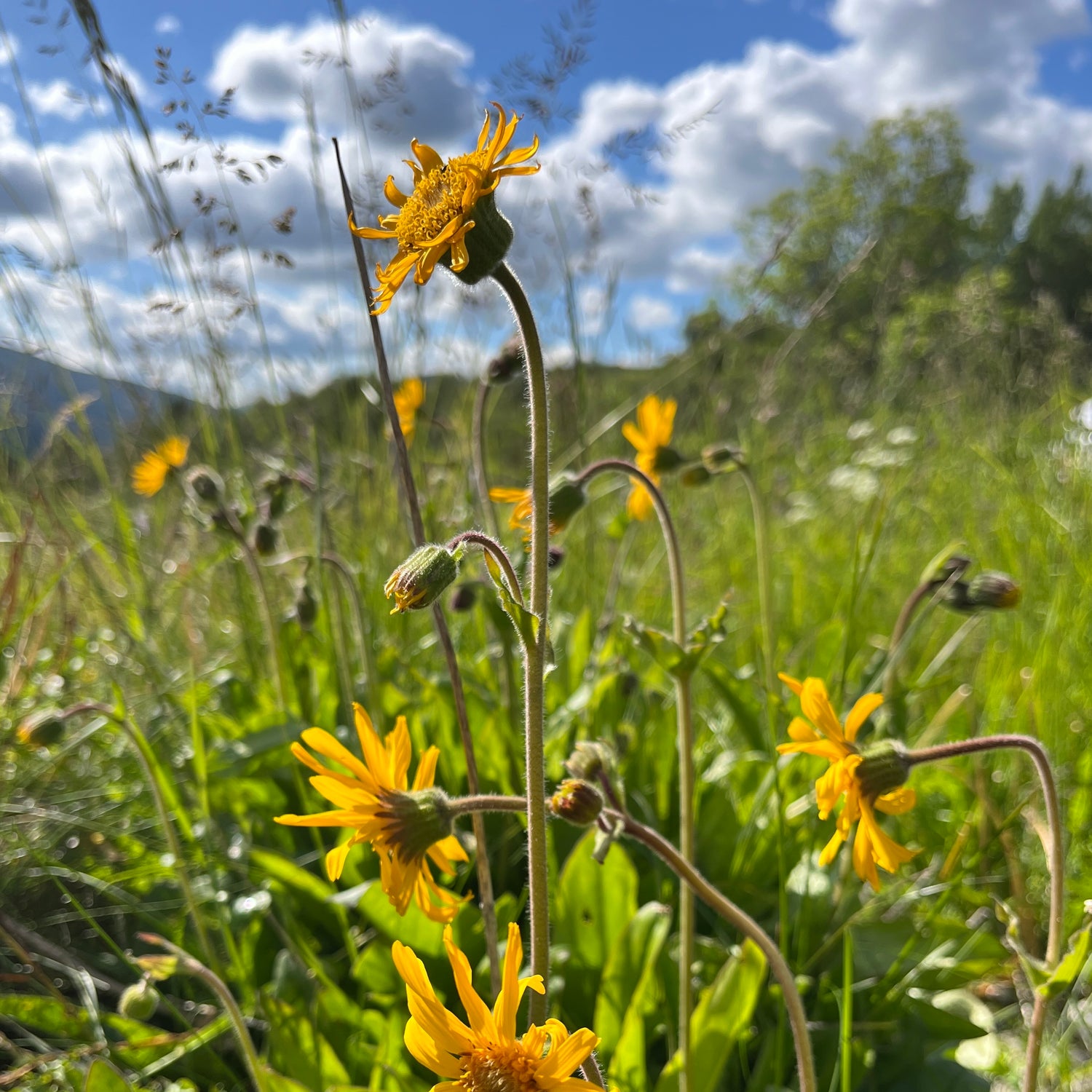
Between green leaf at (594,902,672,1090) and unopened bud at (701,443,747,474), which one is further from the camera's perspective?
unopened bud at (701,443,747,474)

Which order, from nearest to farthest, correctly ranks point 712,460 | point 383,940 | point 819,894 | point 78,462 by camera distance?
point 383,940, point 819,894, point 712,460, point 78,462

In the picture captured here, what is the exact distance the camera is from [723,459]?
207 cm

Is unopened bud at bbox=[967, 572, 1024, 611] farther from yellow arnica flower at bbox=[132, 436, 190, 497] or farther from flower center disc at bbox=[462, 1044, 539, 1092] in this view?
yellow arnica flower at bbox=[132, 436, 190, 497]

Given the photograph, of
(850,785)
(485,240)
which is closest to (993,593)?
(850,785)

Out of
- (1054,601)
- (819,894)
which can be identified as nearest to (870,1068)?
(819,894)

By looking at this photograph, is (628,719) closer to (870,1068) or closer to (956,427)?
(870,1068)

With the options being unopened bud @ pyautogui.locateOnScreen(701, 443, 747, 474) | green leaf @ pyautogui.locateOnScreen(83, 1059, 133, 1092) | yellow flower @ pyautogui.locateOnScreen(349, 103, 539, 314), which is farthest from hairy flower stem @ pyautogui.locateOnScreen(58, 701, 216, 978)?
unopened bud @ pyautogui.locateOnScreen(701, 443, 747, 474)

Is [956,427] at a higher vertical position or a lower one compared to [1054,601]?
higher

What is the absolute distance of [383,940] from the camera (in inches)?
64.9

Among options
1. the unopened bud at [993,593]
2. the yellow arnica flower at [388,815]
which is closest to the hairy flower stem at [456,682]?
the yellow arnica flower at [388,815]

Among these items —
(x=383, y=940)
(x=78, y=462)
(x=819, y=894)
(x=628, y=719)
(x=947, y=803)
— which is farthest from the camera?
(x=78, y=462)

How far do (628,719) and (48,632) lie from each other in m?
2.35

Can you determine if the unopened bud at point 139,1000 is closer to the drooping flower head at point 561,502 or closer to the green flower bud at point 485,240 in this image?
the drooping flower head at point 561,502

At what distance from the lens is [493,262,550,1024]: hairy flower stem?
3.04 ft
